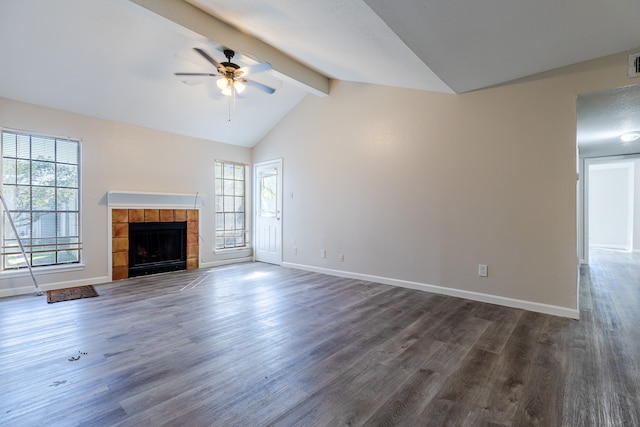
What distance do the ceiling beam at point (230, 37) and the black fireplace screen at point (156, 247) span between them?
10.5 ft

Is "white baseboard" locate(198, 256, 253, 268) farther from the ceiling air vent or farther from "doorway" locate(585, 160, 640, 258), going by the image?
"doorway" locate(585, 160, 640, 258)

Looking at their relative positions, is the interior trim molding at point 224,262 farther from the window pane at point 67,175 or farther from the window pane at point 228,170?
the window pane at point 67,175

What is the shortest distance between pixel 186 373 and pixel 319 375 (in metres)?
0.88

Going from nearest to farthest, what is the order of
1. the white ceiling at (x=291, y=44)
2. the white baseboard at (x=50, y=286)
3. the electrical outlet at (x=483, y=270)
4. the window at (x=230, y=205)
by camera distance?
the white ceiling at (x=291, y=44) < the electrical outlet at (x=483, y=270) < the white baseboard at (x=50, y=286) < the window at (x=230, y=205)

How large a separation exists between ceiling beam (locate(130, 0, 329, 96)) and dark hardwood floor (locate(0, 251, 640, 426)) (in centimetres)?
296

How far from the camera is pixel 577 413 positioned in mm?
1595

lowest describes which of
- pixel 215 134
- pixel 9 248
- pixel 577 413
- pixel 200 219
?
pixel 577 413

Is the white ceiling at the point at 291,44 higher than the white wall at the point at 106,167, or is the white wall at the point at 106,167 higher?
the white ceiling at the point at 291,44

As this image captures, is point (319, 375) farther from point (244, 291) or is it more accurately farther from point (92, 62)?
point (92, 62)

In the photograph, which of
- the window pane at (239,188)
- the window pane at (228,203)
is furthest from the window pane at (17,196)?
the window pane at (239,188)

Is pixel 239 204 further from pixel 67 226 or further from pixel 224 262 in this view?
pixel 67 226

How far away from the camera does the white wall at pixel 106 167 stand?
3908 millimetres

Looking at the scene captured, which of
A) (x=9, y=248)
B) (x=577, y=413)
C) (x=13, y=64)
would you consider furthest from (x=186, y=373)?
(x=13, y=64)

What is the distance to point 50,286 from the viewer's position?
13.2ft
